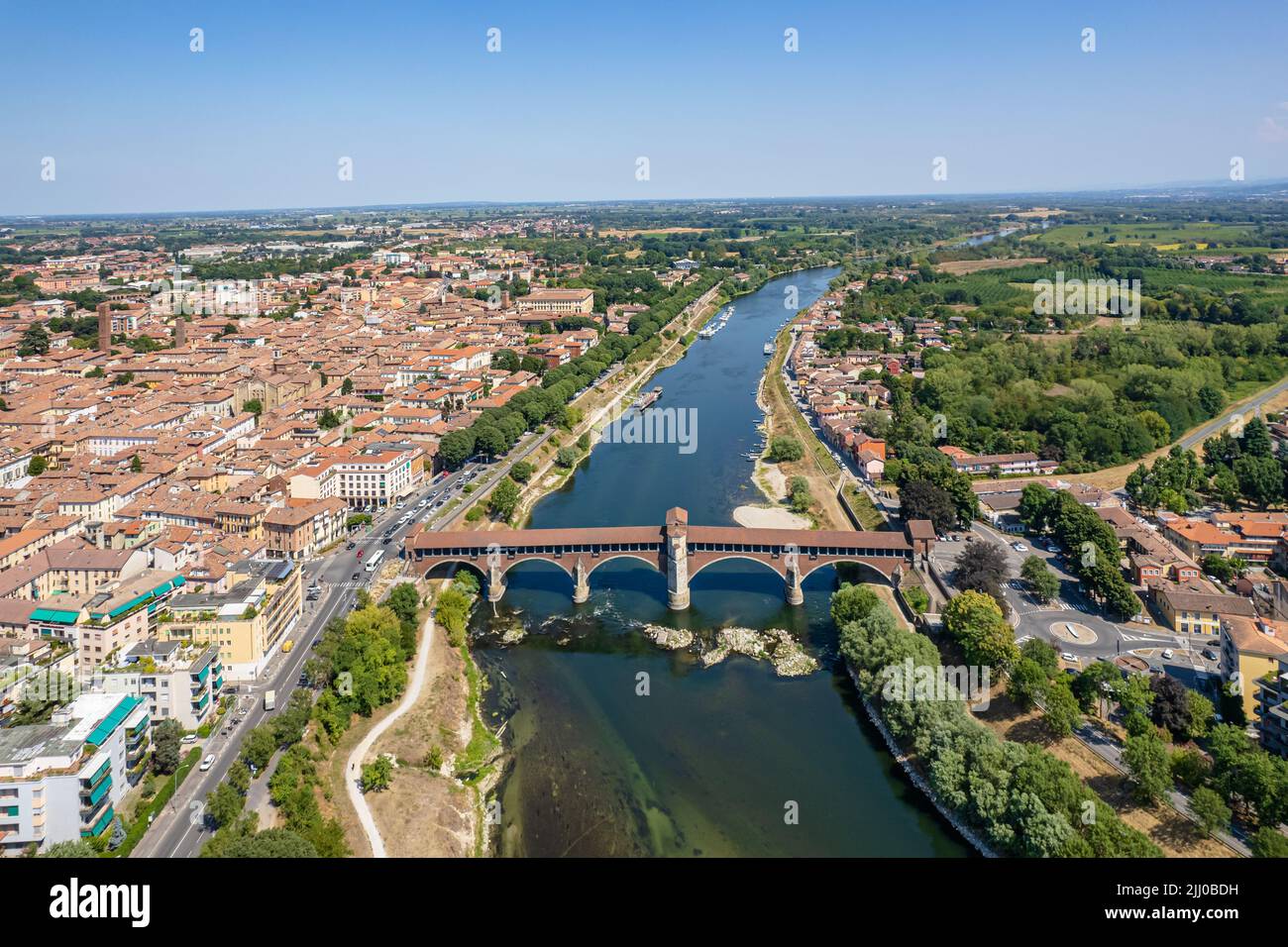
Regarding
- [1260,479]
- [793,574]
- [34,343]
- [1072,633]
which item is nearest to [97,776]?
[793,574]

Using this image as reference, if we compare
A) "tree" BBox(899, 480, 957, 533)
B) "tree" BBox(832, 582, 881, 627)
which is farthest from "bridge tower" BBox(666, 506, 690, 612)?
"tree" BBox(899, 480, 957, 533)

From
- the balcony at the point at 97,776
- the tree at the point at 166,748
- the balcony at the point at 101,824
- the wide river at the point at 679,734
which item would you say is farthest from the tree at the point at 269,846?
the wide river at the point at 679,734

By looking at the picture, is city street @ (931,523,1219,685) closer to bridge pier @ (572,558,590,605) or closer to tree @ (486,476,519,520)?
bridge pier @ (572,558,590,605)

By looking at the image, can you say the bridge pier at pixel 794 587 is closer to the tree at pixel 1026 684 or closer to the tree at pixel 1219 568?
the tree at pixel 1026 684

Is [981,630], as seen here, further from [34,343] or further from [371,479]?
[34,343]
